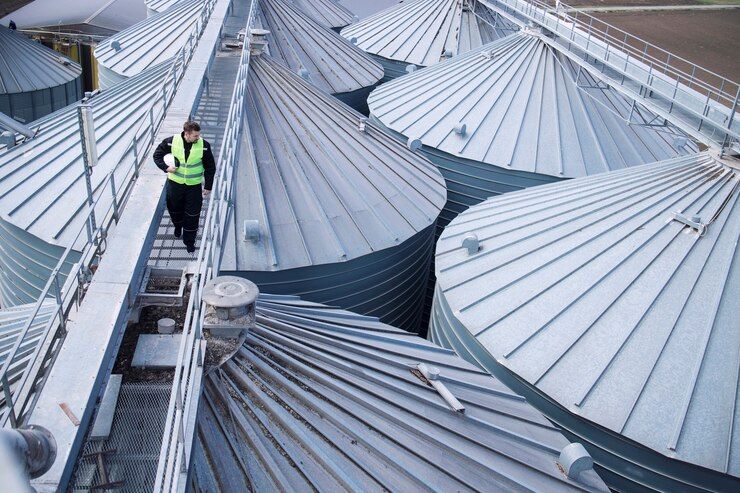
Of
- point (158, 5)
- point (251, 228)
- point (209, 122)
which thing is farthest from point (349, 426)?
point (158, 5)

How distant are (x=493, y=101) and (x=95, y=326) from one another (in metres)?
14.0

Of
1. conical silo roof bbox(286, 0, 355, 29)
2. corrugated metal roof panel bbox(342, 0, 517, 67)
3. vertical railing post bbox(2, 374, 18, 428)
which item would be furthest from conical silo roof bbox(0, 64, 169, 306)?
conical silo roof bbox(286, 0, 355, 29)

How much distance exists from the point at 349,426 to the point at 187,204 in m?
4.41

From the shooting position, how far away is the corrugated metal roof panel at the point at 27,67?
25.8 m

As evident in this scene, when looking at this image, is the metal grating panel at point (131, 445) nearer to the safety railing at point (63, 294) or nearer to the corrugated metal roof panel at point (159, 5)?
the safety railing at point (63, 294)

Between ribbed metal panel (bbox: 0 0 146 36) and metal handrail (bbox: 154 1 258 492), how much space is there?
27.6 meters

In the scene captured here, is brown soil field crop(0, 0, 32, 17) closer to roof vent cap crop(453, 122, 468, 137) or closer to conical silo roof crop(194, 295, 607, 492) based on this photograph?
roof vent cap crop(453, 122, 468, 137)

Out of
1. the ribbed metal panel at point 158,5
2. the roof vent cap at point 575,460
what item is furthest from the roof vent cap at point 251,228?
the ribbed metal panel at point 158,5

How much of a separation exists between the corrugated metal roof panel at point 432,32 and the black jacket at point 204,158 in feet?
54.4

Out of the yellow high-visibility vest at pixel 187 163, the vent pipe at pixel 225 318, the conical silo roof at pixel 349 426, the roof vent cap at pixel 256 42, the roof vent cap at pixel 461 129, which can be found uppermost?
the roof vent cap at pixel 256 42

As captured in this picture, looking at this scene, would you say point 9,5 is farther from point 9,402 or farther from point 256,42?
point 9,402

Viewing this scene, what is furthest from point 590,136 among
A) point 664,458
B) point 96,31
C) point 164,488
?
point 96,31

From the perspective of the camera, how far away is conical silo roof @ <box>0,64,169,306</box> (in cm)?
1321

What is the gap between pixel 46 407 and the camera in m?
6.61
